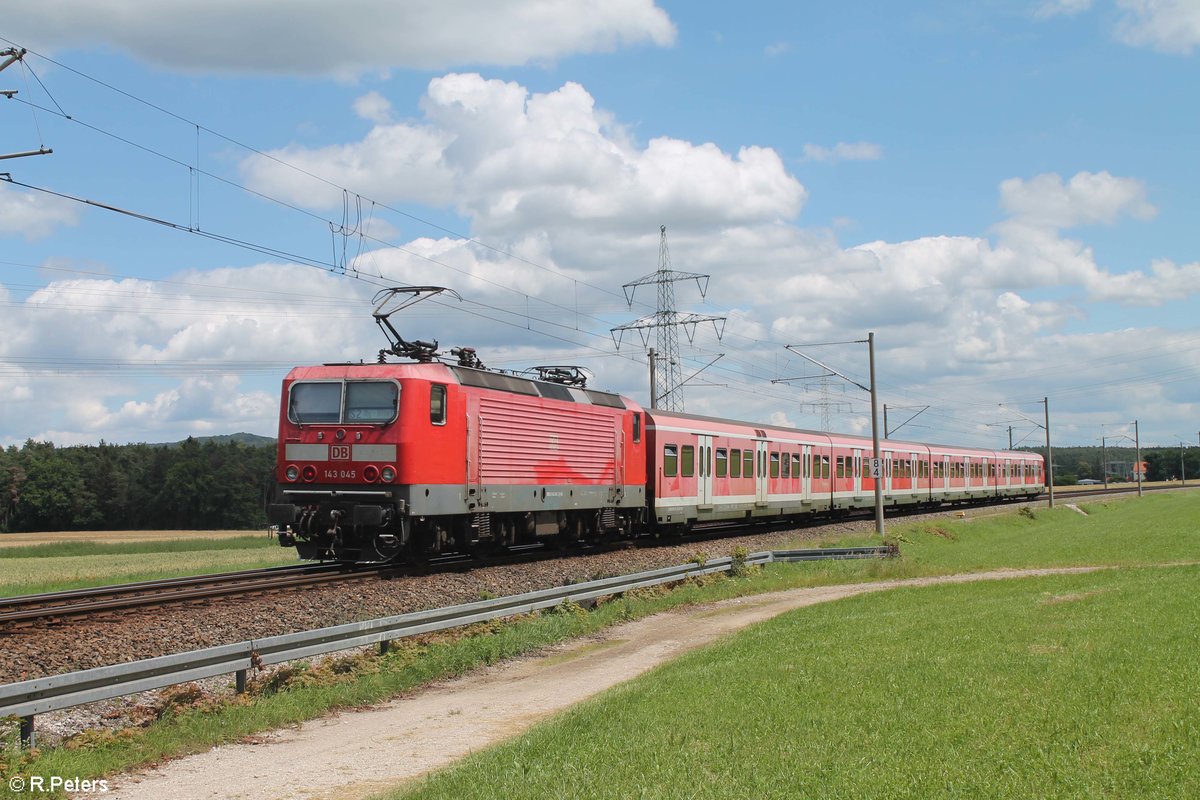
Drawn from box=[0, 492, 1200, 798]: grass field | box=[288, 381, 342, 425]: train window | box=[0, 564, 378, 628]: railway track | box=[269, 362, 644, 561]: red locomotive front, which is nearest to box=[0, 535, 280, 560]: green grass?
box=[269, 362, 644, 561]: red locomotive front

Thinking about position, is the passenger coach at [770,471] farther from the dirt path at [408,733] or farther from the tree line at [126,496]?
the tree line at [126,496]

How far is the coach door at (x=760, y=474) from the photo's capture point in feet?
126

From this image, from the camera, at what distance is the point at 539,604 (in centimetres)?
1770

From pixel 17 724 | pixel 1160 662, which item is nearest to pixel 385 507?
pixel 17 724

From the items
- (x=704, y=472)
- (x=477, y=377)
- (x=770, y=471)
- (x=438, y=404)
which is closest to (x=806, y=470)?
(x=770, y=471)

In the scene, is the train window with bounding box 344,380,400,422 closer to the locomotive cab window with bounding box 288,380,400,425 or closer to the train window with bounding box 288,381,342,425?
the locomotive cab window with bounding box 288,380,400,425

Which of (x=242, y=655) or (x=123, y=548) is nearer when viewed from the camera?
(x=242, y=655)

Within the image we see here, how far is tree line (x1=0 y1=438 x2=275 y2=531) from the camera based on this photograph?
9738cm

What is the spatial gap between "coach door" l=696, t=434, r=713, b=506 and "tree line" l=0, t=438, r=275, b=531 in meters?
70.1

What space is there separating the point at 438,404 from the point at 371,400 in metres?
1.30

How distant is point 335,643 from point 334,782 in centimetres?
441

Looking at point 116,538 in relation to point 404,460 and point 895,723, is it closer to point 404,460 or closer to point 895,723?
point 404,460

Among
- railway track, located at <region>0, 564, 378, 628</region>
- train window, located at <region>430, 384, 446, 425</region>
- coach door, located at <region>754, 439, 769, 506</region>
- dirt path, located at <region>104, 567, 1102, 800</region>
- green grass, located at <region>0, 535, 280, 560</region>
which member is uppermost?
train window, located at <region>430, 384, 446, 425</region>

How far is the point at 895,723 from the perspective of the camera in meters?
9.52
